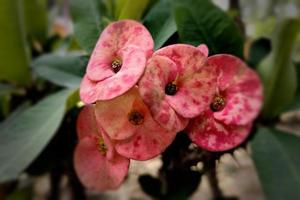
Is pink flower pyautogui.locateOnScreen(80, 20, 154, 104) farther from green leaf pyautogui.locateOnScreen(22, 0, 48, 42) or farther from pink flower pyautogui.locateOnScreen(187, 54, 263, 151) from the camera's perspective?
green leaf pyautogui.locateOnScreen(22, 0, 48, 42)

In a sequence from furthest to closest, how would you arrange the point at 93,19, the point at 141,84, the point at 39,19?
the point at 39,19 < the point at 93,19 < the point at 141,84

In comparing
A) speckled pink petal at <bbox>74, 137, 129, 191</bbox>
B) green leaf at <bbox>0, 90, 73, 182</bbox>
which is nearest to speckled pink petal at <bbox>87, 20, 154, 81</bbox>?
speckled pink petal at <bbox>74, 137, 129, 191</bbox>

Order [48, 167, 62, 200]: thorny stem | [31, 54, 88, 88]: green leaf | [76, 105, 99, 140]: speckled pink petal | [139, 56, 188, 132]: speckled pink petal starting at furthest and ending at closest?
[48, 167, 62, 200]: thorny stem
[31, 54, 88, 88]: green leaf
[76, 105, 99, 140]: speckled pink petal
[139, 56, 188, 132]: speckled pink petal

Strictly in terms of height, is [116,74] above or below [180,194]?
above

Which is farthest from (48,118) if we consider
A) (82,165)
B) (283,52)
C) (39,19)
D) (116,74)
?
(39,19)

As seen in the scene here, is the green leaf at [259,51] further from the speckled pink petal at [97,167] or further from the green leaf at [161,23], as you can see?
the speckled pink petal at [97,167]

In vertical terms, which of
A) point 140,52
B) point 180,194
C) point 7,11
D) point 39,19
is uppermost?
point 140,52

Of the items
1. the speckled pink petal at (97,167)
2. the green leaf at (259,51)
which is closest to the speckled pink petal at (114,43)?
the speckled pink petal at (97,167)

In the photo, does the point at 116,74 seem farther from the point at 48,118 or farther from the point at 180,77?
the point at 48,118

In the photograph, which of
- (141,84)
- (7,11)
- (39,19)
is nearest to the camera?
(141,84)
